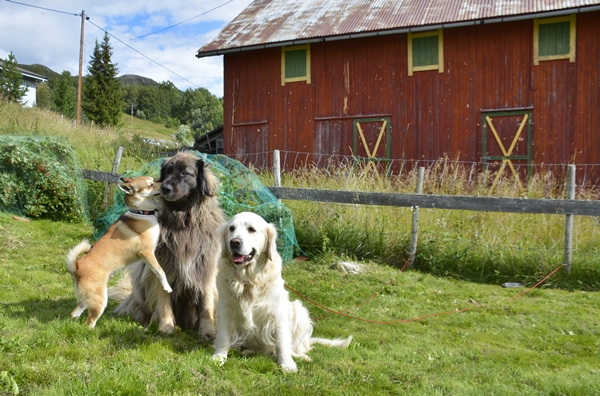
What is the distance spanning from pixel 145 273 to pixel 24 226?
6590 mm

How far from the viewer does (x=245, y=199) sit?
8656 mm

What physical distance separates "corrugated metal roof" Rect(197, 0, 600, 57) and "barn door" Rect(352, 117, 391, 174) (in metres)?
2.83

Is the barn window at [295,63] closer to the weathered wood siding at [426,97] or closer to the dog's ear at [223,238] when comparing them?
the weathered wood siding at [426,97]

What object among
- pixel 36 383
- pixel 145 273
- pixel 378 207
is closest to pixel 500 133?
pixel 378 207

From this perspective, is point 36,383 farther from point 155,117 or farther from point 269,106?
point 155,117

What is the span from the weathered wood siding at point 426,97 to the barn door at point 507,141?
0.06m

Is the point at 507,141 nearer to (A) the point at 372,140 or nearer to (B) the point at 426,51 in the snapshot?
(B) the point at 426,51

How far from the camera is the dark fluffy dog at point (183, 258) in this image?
15.6 feet

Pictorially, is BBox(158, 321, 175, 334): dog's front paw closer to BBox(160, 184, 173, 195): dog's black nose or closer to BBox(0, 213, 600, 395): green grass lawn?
BBox(0, 213, 600, 395): green grass lawn

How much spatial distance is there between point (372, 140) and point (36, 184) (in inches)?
389

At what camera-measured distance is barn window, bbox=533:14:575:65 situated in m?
13.7

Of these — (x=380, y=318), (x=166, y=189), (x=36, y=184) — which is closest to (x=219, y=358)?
(x=166, y=189)

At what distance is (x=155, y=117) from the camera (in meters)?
93.0

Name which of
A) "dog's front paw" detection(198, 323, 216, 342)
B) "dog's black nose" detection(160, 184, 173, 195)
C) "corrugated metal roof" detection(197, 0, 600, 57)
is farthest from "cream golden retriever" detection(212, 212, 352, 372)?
"corrugated metal roof" detection(197, 0, 600, 57)
